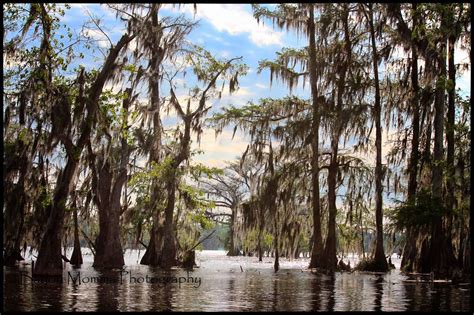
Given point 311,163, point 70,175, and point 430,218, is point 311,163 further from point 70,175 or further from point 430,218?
point 70,175

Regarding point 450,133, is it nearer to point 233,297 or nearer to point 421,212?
point 421,212

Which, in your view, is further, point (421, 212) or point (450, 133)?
point (450, 133)

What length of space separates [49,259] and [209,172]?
15782 mm

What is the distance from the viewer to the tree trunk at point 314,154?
110 feet

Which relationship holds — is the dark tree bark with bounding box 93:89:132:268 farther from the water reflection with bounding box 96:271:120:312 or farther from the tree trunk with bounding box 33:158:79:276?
the water reflection with bounding box 96:271:120:312

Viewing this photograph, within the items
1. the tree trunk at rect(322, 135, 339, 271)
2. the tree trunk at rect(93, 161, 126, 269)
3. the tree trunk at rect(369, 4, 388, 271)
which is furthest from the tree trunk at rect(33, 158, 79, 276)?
the tree trunk at rect(369, 4, 388, 271)

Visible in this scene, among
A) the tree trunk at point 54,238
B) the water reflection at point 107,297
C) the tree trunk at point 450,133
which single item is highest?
the tree trunk at point 450,133

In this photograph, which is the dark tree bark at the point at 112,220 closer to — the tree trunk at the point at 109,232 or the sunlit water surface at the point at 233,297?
the tree trunk at the point at 109,232

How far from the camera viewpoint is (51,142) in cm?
2059

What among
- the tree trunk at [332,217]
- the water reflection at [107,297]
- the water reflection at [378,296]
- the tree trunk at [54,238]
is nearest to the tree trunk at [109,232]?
the tree trunk at [332,217]

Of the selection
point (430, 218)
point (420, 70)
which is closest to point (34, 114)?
point (430, 218)

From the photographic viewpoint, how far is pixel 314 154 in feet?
111

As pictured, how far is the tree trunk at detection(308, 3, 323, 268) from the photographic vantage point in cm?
3356

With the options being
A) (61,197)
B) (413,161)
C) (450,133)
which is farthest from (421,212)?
(61,197)
